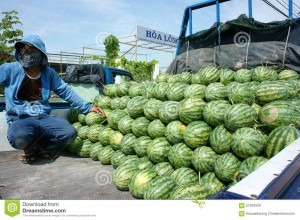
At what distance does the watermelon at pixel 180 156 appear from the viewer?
309cm

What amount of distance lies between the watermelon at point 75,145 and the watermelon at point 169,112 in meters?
1.62

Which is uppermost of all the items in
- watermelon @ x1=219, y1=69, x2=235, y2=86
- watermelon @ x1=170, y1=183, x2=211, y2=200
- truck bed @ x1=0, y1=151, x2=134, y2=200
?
watermelon @ x1=219, y1=69, x2=235, y2=86

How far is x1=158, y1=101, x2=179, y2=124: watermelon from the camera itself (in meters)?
3.49

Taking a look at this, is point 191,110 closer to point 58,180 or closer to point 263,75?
point 263,75

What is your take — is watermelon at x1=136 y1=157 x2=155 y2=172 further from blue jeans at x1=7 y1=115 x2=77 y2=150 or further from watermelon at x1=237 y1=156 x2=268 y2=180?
blue jeans at x1=7 y1=115 x2=77 y2=150

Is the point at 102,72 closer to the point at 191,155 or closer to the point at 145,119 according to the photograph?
the point at 145,119

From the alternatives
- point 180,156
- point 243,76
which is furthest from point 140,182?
point 243,76

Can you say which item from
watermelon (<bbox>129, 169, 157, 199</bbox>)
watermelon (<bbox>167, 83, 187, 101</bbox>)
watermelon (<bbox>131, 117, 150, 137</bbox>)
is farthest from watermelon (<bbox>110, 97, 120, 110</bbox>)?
watermelon (<bbox>129, 169, 157, 199</bbox>)

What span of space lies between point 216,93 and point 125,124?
54.9 inches

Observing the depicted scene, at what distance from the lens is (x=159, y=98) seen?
402cm

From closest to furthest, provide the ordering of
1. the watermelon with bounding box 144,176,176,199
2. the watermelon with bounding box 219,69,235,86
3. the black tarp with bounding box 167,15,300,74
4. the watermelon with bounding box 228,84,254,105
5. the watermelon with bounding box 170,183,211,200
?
the watermelon with bounding box 170,183,211,200
the watermelon with bounding box 144,176,176,199
the watermelon with bounding box 228,84,254,105
the watermelon with bounding box 219,69,235,86
the black tarp with bounding box 167,15,300,74

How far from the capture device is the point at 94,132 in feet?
14.5

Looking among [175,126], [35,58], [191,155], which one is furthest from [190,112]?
[35,58]

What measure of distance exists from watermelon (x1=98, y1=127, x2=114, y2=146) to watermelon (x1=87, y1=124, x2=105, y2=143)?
14cm
